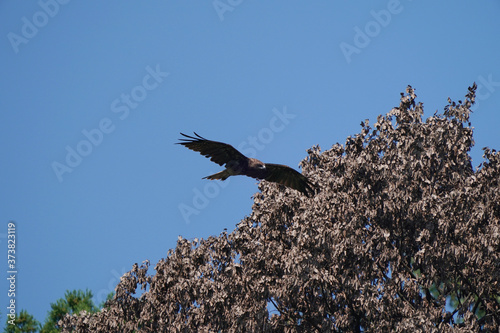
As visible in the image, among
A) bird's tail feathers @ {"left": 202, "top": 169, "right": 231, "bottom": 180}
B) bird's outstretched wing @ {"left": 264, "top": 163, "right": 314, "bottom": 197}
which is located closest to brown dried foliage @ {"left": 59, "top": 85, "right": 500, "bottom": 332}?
bird's outstretched wing @ {"left": 264, "top": 163, "right": 314, "bottom": 197}

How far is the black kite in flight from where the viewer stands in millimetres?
16609

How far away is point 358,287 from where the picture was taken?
16828 mm

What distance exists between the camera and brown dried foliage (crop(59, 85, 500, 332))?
54.8 ft

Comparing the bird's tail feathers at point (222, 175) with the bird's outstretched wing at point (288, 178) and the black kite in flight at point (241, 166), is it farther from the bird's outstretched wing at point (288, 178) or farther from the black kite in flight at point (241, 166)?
the bird's outstretched wing at point (288, 178)

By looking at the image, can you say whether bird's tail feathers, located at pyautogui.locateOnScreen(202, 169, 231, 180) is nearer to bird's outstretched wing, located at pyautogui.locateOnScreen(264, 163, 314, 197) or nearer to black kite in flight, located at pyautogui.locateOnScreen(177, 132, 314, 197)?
black kite in flight, located at pyautogui.locateOnScreen(177, 132, 314, 197)

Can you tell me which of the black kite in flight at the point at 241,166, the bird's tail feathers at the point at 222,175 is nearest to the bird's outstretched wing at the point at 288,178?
the black kite in flight at the point at 241,166

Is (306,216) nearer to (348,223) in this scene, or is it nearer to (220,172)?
(348,223)

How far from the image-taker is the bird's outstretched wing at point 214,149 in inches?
642

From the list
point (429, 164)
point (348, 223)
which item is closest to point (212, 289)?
point (348, 223)

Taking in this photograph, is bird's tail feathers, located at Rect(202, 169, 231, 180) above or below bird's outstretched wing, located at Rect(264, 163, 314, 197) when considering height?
below

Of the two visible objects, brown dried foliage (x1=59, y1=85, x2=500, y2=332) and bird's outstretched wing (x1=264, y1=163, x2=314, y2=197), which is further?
bird's outstretched wing (x1=264, y1=163, x2=314, y2=197)

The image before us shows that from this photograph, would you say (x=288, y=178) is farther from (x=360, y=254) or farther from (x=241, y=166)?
(x=360, y=254)

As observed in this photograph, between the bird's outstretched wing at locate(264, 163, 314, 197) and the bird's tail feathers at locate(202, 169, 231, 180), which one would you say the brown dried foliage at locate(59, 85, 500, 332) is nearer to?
the bird's outstretched wing at locate(264, 163, 314, 197)

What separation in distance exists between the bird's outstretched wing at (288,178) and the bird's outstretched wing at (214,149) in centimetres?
125
